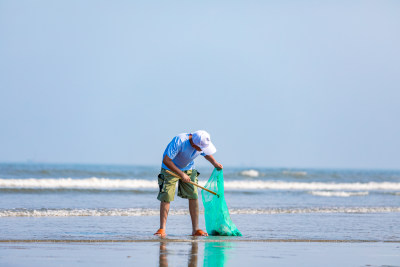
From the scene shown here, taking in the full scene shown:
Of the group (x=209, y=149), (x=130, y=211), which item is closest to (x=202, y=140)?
(x=209, y=149)

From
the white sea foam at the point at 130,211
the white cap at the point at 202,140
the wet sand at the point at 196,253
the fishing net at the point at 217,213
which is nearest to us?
the wet sand at the point at 196,253

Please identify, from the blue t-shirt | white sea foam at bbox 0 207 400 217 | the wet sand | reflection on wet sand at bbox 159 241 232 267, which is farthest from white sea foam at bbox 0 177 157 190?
reflection on wet sand at bbox 159 241 232 267

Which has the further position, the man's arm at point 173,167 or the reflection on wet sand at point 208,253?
the man's arm at point 173,167

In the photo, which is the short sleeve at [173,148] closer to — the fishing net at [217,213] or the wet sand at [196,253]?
the fishing net at [217,213]

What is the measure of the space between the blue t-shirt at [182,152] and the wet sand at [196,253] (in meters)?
1.10

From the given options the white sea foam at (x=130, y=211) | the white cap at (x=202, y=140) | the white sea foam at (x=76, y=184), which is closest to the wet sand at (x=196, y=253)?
the white cap at (x=202, y=140)

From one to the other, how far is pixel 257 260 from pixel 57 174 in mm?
26126

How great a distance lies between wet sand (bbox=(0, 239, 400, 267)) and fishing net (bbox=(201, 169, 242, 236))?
30.2 inches

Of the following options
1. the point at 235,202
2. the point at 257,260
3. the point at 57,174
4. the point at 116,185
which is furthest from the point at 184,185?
the point at 57,174

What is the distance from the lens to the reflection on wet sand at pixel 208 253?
6.11 m

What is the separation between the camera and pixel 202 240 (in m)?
7.95

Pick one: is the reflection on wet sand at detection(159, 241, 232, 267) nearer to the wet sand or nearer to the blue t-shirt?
the wet sand

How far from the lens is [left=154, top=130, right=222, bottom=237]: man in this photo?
809 cm

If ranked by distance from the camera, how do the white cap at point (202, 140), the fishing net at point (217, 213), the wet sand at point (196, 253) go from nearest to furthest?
the wet sand at point (196, 253) < the white cap at point (202, 140) < the fishing net at point (217, 213)
